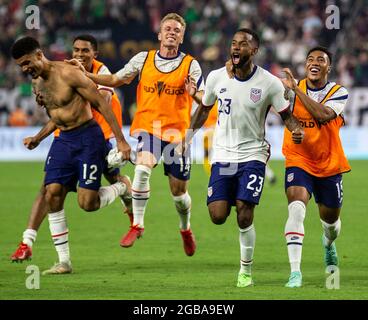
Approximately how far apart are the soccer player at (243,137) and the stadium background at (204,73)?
1.81 meters

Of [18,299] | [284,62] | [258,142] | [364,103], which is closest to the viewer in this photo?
[18,299]

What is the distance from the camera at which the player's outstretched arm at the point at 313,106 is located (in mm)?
9930

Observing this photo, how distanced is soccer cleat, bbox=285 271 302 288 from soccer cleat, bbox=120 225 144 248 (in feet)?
7.98

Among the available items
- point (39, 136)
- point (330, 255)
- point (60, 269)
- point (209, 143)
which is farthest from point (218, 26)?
point (60, 269)

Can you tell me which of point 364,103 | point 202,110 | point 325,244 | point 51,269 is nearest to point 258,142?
point 202,110

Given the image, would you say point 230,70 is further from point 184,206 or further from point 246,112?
point 184,206

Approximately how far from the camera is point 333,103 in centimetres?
1038

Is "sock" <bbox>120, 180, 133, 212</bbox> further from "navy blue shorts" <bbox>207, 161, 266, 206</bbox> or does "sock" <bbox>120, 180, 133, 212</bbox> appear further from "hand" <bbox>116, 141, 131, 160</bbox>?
"navy blue shorts" <bbox>207, 161, 266, 206</bbox>

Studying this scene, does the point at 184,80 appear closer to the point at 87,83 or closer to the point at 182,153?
the point at 182,153

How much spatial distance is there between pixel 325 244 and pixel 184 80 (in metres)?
2.61

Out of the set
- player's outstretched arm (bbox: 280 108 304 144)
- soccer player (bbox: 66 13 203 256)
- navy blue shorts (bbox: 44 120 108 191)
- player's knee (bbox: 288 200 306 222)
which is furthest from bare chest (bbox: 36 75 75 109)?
player's knee (bbox: 288 200 306 222)

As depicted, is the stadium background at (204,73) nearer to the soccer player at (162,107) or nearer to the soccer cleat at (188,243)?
the soccer cleat at (188,243)

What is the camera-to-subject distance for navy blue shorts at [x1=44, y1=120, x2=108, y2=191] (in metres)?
10.7

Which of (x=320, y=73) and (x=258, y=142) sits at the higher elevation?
(x=320, y=73)
